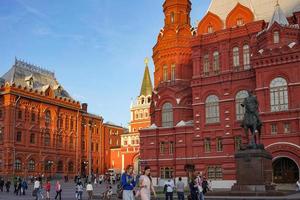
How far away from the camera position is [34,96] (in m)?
72.5

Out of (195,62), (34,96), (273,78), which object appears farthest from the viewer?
(34,96)

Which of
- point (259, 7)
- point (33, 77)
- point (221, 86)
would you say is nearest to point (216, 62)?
point (221, 86)

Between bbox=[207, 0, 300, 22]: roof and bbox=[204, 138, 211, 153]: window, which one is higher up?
bbox=[207, 0, 300, 22]: roof

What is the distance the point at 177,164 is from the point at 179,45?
55.8 ft

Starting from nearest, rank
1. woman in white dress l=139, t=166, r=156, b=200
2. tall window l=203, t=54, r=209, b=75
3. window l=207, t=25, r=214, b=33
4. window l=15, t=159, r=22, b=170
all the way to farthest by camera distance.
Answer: woman in white dress l=139, t=166, r=156, b=200 → tall window l=203, t=54, r=209, b=75 → window l=207, t=25, r=214, b=33 → window l=15, t=159, r=22, b=170

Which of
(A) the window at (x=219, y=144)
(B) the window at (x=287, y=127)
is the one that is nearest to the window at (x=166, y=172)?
(A) the window at (x=219, y=144)

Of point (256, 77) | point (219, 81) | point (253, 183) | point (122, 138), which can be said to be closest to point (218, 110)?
point (219, 81)

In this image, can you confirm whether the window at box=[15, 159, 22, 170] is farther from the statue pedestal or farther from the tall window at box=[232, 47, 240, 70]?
the statue pedestal

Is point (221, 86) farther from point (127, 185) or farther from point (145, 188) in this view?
point (145, 188)

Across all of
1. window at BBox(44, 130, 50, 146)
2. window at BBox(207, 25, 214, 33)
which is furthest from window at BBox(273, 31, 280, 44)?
window at BBox(44, 130, 50, 146)

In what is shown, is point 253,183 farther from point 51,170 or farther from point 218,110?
point 51,170

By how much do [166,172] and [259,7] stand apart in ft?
82.0

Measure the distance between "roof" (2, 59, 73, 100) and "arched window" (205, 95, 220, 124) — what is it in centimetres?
3519

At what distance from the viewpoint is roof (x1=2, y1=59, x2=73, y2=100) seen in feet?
246
